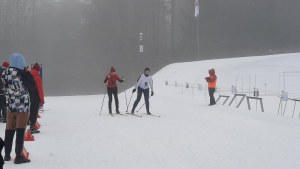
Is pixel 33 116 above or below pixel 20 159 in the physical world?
above

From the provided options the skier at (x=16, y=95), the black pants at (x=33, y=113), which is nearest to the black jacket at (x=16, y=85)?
the skier at (x=16, y=95)

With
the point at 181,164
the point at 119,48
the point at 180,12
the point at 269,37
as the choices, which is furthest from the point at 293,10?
the point at 181,164

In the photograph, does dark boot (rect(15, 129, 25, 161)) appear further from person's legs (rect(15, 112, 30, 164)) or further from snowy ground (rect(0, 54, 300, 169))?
snowy ground (rect(0, 54, 300, 169))

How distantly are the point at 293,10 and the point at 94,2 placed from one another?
27559 millimetres

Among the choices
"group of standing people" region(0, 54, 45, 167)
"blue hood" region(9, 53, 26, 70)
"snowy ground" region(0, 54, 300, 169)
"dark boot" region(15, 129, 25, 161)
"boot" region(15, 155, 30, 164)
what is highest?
"blue hood" region(9, 53, 26, 70)

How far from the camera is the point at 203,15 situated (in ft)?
118

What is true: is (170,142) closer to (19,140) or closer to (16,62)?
(19,140)

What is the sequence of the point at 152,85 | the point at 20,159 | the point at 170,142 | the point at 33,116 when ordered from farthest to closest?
the point at 152,85, the point at 33,116, the point at 170,142, the point at 20,159

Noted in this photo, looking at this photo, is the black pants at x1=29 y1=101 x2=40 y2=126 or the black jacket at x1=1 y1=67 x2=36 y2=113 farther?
the black pants at x1=29 y1=101 x2=40 y2=126

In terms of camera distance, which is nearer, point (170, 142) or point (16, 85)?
point (16, 85)

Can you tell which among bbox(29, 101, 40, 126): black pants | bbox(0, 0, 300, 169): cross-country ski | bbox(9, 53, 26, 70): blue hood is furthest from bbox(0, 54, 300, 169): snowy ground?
bbox(9, 53, 26, 70): blue hood

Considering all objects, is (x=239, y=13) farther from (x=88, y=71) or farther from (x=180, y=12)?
(x=88, y=71)

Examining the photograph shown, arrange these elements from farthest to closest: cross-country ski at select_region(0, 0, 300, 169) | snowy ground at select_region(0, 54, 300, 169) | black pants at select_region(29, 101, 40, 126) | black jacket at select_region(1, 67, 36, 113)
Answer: black pants at select_region(29, 101, 40, 126)
cross-country ski at select_region(0, 0, 300, 169)
snowy ground at select_region(0, 54, 300, 169)
black jacket at select_region(1, 67, 36, 113)

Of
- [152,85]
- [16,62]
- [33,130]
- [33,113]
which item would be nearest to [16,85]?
[16,62]
